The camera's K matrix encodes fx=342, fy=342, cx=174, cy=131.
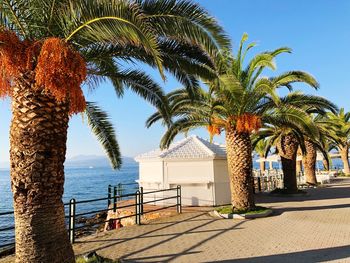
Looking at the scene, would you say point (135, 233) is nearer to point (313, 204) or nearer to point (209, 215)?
point (209, 215)

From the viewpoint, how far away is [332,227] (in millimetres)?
10508

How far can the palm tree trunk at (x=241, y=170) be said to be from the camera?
13438mm

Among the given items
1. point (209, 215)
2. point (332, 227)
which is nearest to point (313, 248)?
point (332, 227)

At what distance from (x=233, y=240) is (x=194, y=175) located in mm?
8674

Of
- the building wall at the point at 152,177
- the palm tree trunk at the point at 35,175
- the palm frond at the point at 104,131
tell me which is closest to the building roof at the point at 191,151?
the building wall at the point at 152,177

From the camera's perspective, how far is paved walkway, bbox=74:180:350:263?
300 inches

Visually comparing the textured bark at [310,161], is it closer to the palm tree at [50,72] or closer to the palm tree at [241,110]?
the palm tree at [241,110]

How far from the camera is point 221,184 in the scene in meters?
17.7

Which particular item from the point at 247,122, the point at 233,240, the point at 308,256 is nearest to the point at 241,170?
the point at 247,122

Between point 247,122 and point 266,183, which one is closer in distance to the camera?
point 247,122

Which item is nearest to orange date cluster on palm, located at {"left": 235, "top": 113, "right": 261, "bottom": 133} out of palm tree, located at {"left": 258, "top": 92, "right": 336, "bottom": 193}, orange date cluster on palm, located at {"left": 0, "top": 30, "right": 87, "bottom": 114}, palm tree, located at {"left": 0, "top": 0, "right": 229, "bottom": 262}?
palm tree, located at {"left": 258, "top": 92, "right": 336, "bottom": 193}

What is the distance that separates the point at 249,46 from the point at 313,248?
792 cm

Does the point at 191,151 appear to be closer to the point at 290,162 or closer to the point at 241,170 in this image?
the point at 241,170

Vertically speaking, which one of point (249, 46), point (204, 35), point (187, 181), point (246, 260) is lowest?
point (246, 260)
